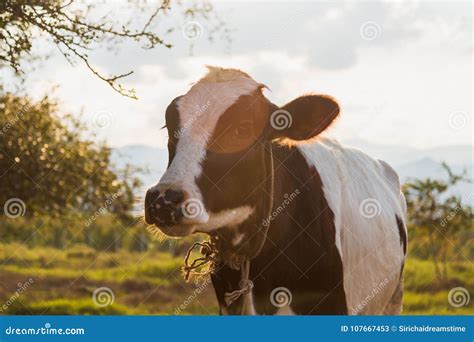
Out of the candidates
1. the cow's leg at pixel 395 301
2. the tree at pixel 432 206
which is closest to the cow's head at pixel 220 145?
the cow's leg at pixel 395 301

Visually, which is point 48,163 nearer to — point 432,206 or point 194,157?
point 194,157

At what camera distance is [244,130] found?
18.7 ft

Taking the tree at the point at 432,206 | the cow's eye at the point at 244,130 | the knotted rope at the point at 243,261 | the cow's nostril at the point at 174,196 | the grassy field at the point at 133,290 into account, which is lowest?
the grassy field at the point at 133,290

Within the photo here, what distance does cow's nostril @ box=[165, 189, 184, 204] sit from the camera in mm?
4895

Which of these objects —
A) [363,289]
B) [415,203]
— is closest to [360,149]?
[363,289]

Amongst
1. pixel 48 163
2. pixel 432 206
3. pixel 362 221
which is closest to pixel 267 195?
pixel 362 221

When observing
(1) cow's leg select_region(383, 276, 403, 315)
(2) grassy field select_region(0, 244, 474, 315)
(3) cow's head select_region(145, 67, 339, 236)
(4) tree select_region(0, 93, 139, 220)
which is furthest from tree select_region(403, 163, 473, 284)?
(3) cow's head select_region(145, 67, 339, 236)

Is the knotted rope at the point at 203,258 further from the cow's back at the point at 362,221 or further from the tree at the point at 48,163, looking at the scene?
the tree at the point at 48,163

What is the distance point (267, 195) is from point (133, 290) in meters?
14.3

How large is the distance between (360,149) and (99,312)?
7.43 meters

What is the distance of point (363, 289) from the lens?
6.85 meters

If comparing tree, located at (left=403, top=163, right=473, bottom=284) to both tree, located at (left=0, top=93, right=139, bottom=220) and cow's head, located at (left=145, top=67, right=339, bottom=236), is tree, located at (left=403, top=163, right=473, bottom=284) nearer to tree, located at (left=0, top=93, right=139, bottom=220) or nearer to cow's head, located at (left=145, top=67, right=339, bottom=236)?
tree, located at (left=0, top=93, right=139, bottom=220)

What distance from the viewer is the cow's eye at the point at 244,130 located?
18.5ft

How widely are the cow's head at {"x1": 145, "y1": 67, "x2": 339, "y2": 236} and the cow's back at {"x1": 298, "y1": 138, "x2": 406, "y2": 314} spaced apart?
317 millimetres
